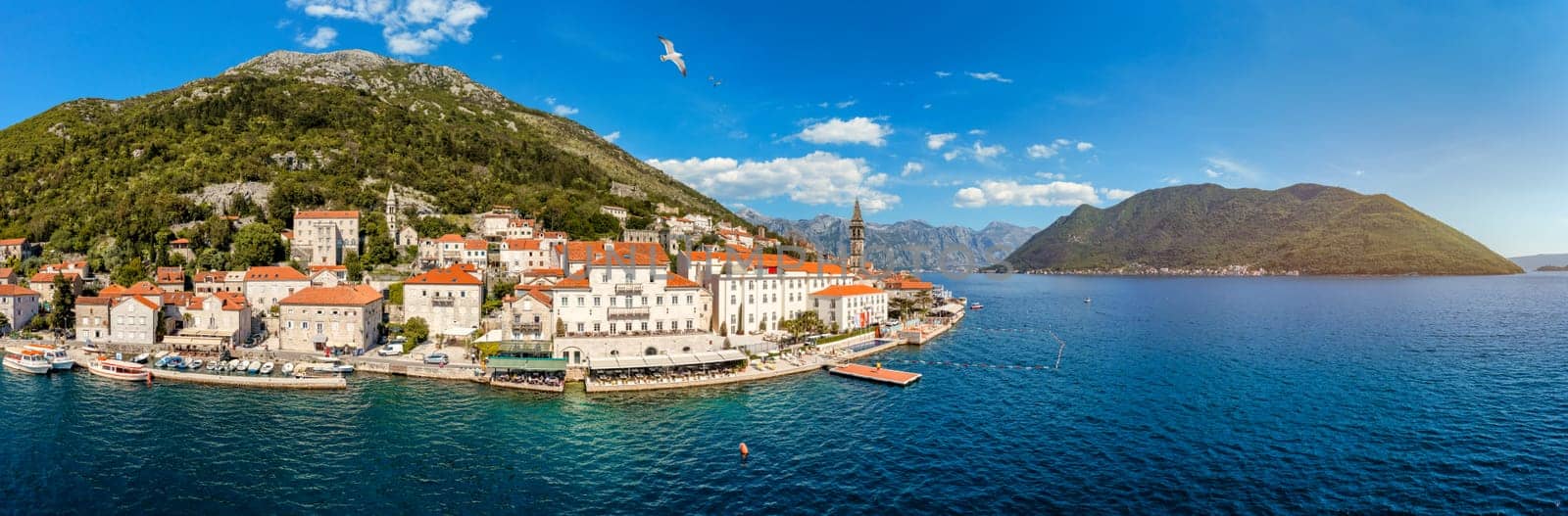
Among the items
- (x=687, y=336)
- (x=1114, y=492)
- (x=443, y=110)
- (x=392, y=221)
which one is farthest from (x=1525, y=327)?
(x=443, y=110)

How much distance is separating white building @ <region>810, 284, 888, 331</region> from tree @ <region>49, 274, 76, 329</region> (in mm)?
65091

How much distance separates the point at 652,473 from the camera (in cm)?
2609

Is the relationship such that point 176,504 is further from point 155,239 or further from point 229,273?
point 155,239

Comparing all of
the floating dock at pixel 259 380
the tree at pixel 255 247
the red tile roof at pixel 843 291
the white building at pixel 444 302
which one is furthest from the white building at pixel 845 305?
the tree at pixel 255 247

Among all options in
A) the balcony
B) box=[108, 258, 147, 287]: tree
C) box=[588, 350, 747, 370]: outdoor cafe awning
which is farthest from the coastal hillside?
box=[588, 350, 747, 370]: outdoor cafe awning

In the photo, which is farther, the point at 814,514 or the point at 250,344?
the point at 250,344

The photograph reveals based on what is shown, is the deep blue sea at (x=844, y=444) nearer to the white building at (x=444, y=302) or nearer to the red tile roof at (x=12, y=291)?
the white building at (x=444, y=302)

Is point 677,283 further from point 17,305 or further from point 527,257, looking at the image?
point 17,305

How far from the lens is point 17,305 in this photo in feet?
176

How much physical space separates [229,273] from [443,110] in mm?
111123

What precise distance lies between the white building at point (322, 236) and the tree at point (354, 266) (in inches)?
81.5

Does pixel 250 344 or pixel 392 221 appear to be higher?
pixel 392 221

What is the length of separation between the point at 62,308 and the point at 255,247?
1587 centimetres

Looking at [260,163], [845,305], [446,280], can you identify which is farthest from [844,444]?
[260,163]
